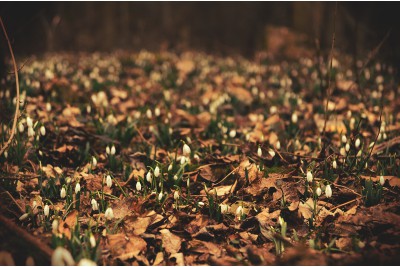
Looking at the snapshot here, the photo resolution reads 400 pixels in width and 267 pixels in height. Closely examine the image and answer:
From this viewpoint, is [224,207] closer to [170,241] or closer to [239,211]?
[239,211]

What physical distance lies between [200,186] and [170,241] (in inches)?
25.5

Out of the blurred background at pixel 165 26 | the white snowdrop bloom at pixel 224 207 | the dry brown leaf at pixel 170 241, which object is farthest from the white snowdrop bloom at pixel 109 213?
the blurred background at pixel 165 26

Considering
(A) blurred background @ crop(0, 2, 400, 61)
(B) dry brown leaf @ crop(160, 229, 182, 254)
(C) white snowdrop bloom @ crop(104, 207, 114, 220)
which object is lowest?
(B) dry brown leaf @ crop(160, 229, 182, 254)

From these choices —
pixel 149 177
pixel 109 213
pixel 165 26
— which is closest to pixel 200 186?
pixel 149 177

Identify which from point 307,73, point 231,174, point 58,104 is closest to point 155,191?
point 231,174

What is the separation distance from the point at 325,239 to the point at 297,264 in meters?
0.41

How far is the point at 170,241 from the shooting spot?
1939 mm

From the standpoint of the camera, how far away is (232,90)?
200 inches

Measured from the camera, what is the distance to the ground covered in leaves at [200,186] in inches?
71.7

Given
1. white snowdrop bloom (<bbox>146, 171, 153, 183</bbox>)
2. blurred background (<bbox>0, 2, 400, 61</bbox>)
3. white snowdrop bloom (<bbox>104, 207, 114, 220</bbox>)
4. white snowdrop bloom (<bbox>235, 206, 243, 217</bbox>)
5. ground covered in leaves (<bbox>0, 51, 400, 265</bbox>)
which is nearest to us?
ground covered in leaves (<bbox>0, 51, 400, 265</bbox>)

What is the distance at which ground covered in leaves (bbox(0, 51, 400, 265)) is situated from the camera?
1822mm

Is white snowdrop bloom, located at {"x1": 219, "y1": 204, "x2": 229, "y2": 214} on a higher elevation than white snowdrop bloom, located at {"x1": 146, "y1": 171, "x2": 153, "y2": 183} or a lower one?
lower

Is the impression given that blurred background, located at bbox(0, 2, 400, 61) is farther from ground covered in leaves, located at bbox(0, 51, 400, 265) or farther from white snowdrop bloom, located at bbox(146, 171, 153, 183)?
white snowdrop bloom, located at bbox(146, 171, 153, 183)

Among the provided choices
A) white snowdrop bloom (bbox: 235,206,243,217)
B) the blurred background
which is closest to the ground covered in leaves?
white snowdrop bloom (bbox: 235,206,243,217)
